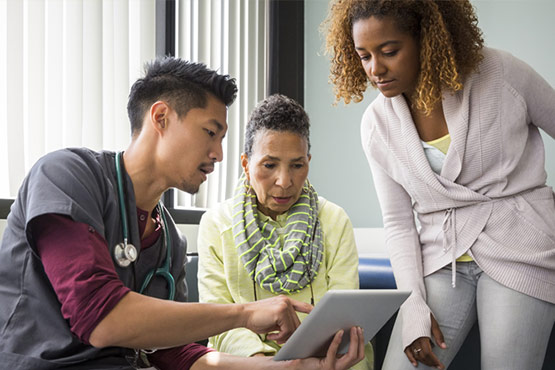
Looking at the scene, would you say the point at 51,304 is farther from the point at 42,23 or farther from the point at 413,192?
the point at 42,23

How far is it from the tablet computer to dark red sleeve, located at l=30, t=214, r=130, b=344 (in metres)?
0.38

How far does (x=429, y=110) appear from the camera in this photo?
1.84 meters

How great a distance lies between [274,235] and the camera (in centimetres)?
206

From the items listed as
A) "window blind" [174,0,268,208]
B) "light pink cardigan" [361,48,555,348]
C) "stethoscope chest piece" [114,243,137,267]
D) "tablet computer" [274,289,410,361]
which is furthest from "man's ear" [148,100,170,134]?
"window blind" [174,0,268,208]

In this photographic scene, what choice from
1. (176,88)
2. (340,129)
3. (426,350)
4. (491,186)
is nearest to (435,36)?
(491,186)

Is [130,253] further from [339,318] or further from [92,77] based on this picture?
[92,77]

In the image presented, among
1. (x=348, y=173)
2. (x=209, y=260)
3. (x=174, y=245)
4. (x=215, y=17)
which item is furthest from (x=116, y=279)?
(x=348, y=173)

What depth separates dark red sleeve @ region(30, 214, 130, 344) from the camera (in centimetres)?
124

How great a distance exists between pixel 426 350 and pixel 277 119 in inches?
31.2

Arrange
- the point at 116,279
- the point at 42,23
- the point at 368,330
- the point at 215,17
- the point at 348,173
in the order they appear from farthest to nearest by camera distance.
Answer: the point at 348,173 → the point at 215,17 → the point at 42,23 → the point at 368,330 → the point at 116,279

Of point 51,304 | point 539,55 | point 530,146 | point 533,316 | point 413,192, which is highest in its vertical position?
point 539,55

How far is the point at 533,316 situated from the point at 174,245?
93 centimetres

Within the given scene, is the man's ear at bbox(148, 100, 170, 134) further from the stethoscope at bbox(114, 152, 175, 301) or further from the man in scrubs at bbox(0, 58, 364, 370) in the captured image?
the stethoscope at bbox(114, 152, 175, 301)

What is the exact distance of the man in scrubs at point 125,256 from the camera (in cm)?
127
